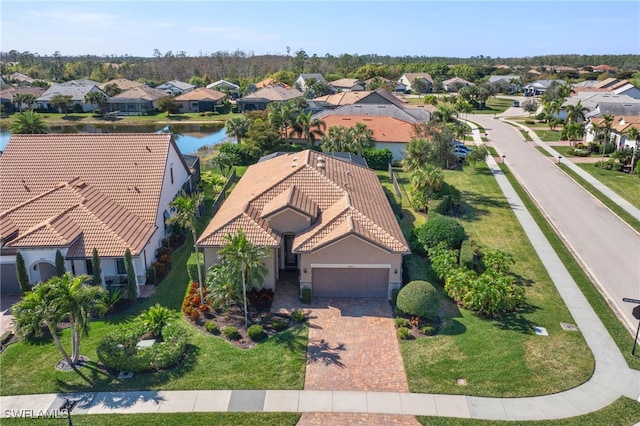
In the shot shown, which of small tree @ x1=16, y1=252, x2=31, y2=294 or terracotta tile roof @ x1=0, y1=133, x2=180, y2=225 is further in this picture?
terracotta tile roof @ x1=0, y1=133, x2=180, y2=225

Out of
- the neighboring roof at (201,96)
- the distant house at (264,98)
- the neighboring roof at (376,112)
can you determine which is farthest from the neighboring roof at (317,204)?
the neighboring roof at (201,96)

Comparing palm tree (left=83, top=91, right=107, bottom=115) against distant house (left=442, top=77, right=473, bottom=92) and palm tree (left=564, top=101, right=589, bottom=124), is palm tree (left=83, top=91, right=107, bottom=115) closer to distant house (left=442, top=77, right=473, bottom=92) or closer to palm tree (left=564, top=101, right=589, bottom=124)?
palm tree (left=564, top=101, right=589, bottom=124)

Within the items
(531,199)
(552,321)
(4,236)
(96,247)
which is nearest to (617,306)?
(552,321)

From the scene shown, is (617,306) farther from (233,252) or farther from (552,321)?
(233,252)

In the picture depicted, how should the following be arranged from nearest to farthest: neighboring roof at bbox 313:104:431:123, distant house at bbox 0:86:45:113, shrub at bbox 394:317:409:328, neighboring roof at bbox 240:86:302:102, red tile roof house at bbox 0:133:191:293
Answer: shrub at bbox 394:317:409:328
red tile roof house at bbox 0:133:191:293
neighboring roof at bbox 313:104:431:123
neighboring roof at bbox 240:86:302:102
distant house at bbox 0:86:45:113

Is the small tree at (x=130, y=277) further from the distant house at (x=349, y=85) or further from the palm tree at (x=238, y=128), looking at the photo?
the distant house at (x=349, y=85)

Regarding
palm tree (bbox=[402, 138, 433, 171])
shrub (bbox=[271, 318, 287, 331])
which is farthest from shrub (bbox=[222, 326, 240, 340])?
palm tree (bbox=[402, 138, 433, 171])
